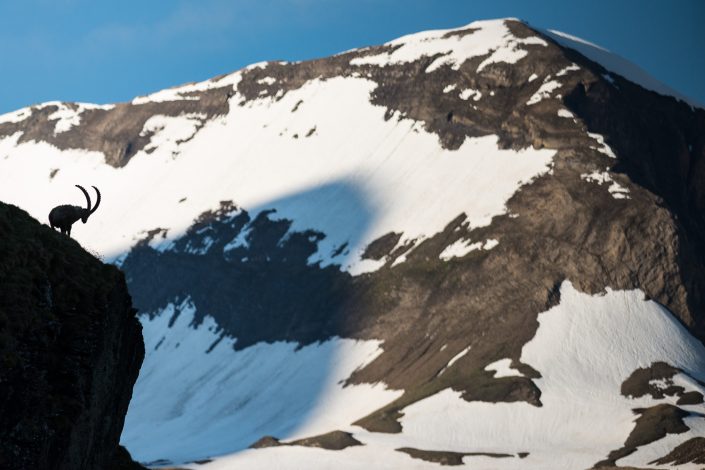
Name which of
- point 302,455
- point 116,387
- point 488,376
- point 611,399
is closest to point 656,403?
point 611,399

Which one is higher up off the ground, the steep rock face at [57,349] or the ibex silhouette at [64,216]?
the ibex silhouette at [64,216]

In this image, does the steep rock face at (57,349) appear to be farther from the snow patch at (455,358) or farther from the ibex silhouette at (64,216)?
the snow patch at (455,358)

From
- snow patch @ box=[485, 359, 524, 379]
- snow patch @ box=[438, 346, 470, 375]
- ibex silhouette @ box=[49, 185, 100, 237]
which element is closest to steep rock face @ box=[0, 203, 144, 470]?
ibex silhouette @ box=[49, 185, 100, 237]

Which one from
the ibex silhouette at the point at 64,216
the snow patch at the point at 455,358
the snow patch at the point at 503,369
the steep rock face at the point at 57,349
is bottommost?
the steep rock face at the point at 57,349

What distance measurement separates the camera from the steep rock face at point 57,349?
71.3 ft

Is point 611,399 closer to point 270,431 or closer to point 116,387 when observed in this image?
point 270,431

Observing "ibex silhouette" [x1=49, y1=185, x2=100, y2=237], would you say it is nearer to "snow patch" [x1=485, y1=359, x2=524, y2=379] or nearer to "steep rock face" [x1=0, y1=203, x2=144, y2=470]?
"steep rock face" [x1=0, y1=203, x2=144, y2=470]

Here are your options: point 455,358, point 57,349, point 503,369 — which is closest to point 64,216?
point 57,349

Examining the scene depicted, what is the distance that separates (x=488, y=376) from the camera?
18500 cm

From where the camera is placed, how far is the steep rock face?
21734mm

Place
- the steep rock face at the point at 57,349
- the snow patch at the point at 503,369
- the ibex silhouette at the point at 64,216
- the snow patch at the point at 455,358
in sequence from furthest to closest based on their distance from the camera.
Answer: the snow patch at the point at 455,358 → the snow patch at the point at 503,369 → the ibex silhouette at the point at 64,216 → the steep rock face at the point at 57,349

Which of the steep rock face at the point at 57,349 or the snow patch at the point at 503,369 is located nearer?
the steep rock face at the point at 57,349

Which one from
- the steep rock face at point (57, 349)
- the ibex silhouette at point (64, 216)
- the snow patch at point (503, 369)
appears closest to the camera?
the steep rock face at point (57, 349)

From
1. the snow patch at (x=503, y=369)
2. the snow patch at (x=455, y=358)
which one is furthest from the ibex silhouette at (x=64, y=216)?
the snow patch at (x=455, y=358)
